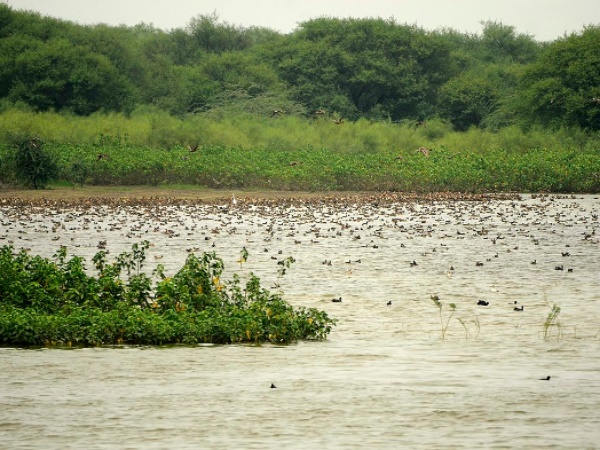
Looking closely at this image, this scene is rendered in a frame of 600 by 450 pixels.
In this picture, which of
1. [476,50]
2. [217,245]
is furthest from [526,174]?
[476,50]

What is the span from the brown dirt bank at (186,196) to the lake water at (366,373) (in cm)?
1308

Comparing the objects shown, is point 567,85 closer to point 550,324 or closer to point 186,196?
point 186,196

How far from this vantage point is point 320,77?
2662 inches

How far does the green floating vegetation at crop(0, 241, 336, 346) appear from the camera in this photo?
43.3 ft

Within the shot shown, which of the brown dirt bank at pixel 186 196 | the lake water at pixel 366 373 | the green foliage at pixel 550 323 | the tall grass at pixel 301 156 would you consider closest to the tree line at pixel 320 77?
the tall grass at pixel 301 156

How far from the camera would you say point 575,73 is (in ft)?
174

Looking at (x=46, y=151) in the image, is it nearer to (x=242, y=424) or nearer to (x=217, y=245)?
(x=217, y=245)

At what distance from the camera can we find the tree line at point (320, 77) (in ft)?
181

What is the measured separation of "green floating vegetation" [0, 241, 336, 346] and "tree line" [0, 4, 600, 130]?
4105 centimetres

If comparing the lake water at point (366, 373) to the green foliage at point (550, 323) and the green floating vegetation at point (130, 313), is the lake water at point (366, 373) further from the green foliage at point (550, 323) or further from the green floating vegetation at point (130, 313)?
the green floating vegetation at point (130, 313)

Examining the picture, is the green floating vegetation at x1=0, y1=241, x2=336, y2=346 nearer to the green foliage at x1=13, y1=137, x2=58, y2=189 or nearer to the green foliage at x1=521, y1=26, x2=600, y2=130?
the green foliage at x1=13, y1=137, x2=58, y2=189

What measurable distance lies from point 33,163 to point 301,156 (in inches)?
425

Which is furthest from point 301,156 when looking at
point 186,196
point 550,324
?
point 550,324

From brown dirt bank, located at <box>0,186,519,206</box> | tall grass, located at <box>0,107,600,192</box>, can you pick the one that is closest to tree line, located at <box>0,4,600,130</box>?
tall grass, located at <box>0,107,600,192</box>
